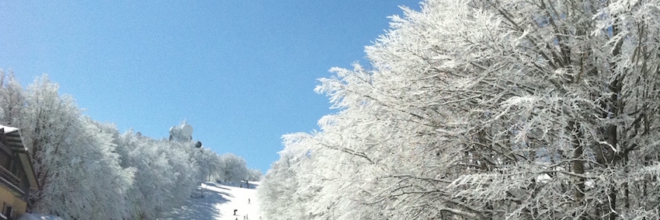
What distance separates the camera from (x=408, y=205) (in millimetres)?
7797

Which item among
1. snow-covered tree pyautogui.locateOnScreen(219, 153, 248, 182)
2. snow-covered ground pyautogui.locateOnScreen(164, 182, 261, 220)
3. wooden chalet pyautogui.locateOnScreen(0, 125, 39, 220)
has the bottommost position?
wooden chalet pyautogui.locateOnScreen(0, 125, 39, 220)

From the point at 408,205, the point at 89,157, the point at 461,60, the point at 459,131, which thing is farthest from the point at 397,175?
the point at 89,157

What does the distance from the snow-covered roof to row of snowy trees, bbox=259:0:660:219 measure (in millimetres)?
20230

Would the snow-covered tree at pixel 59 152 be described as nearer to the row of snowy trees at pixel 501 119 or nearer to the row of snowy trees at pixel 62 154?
the row of snowy trees at pixel 62 154

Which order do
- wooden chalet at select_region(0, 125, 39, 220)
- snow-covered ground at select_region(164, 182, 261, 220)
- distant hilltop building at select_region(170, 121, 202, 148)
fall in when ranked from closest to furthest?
wooden chalet at select_region(0, 125, 39, 220)
snow-covered ground at select_region(164, 182, 261, 220)
distant hilltop building at select_region(170, 121, 202, 148)

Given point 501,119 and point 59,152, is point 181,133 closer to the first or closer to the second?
point 59,152

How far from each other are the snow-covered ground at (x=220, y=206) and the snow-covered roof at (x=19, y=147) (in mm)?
38090

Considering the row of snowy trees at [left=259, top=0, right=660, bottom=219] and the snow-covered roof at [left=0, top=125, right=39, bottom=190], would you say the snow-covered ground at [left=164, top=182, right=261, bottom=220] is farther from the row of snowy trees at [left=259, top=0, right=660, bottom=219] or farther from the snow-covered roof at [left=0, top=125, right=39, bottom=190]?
the row of snowy trees at [left=259, top=0, right=660, bottom=219]

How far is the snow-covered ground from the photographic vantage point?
75938 millimetres

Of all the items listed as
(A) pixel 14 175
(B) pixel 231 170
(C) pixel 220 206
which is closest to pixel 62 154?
(A) pixel 14 175

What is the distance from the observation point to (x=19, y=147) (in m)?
25.7

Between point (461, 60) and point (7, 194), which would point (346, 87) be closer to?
point (461, 60)

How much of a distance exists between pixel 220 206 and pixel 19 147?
65746mm

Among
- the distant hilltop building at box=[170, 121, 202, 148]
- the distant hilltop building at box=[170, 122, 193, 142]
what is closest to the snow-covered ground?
the distant hilltop building at box=[170, 121, 202, 148]
